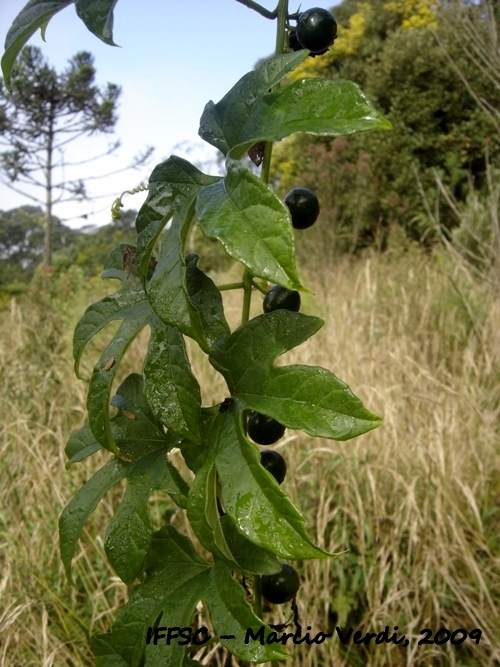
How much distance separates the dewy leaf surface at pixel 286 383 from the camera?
0.46m

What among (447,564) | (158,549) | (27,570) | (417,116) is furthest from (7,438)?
(417,116)

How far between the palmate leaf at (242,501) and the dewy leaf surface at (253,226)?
166mm

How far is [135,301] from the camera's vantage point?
58cm

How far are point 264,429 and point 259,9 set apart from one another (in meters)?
0.42

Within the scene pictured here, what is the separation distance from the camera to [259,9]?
22.3 inches

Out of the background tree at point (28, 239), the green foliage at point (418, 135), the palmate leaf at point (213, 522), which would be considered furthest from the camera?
the background tree at point (28, 239)

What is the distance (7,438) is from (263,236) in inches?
87.7

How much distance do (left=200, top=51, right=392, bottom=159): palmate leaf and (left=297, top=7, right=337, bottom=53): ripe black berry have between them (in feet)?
0.39

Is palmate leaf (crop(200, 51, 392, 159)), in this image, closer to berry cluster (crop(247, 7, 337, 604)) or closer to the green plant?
the green plant

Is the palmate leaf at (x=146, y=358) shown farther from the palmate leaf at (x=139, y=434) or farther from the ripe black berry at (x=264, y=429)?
the ripe black berry at (x=264, y=429)

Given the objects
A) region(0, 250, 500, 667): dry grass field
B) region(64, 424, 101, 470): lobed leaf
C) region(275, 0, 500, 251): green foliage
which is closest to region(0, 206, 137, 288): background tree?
region(275, 0, 500, 251): green foliage

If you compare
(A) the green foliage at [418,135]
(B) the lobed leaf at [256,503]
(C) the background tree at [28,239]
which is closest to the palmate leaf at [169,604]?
(B) the lobed leaf at [256,503]

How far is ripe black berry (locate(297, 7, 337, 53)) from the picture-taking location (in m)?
0.57

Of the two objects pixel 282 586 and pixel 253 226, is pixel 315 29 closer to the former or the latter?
pixel 253 226
